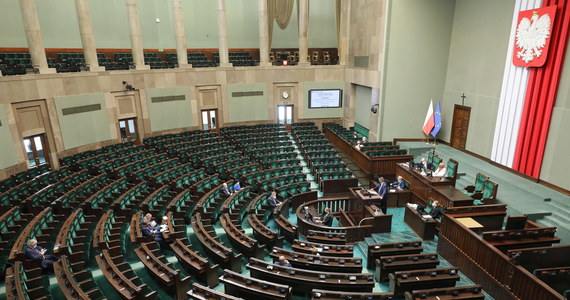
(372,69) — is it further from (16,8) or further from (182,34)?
(16,8)

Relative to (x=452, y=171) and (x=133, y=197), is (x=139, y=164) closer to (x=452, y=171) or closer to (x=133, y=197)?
(x=133, y=197)

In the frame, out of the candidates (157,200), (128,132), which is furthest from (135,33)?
(157,200)

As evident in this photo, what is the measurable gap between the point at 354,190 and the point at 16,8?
52.1 ft

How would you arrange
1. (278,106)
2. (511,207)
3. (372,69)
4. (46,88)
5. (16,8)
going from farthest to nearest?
(278,106), (372,69), (16,8), (46,88), (511,207)

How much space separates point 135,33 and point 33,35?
156 inches

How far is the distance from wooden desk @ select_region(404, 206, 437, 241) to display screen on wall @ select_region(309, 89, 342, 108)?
10949 mm

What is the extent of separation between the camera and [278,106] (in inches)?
755

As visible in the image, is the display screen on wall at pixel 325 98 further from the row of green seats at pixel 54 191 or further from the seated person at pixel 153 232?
the seated person at pixel 153 232

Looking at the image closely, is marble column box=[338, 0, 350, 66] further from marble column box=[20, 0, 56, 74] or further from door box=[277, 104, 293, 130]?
marble column box=[20, 0, 56, 74]

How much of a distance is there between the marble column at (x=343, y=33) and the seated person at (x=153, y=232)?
1447 centimetres

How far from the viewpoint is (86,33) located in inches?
544

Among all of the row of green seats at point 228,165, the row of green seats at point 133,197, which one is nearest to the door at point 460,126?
the row of green seats at point 228,165

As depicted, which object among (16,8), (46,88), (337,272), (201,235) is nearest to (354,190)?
(337,272)

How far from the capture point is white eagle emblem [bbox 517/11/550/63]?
9.84 m
